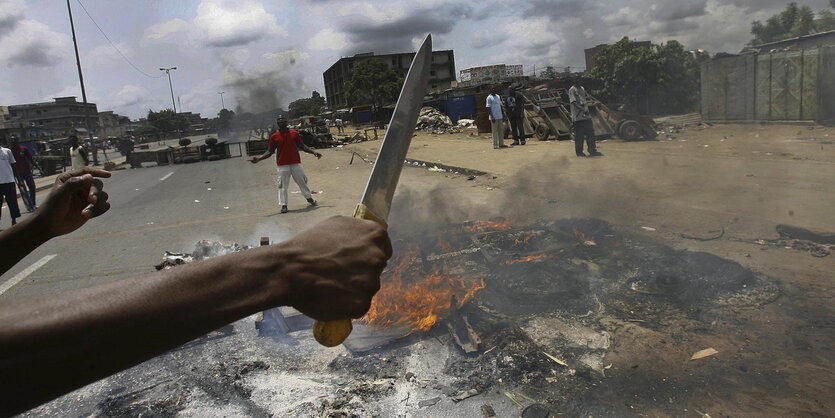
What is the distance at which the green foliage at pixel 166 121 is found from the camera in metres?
87.8

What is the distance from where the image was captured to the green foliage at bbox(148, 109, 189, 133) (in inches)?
3455

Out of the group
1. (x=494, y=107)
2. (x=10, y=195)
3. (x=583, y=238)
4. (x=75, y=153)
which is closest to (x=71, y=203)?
(x=583, y=238)

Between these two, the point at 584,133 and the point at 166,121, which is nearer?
the point at 584,133

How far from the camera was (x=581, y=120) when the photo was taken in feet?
42.7

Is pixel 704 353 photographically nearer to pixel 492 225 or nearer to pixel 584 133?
pixel 492 225

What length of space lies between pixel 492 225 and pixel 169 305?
5.94m

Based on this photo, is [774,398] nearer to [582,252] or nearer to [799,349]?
[799,349]

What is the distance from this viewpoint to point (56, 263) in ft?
24.4

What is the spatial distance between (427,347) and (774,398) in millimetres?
2177

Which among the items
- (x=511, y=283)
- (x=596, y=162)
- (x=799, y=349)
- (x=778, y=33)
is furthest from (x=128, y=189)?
(x=778, y=33)

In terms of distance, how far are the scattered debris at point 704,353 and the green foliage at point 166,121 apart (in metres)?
94.7

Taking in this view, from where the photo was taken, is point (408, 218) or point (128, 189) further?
point (128, 189)

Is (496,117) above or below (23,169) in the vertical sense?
above

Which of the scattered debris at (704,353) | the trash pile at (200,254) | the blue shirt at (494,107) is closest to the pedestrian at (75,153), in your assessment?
the trash pile at (200,254)
